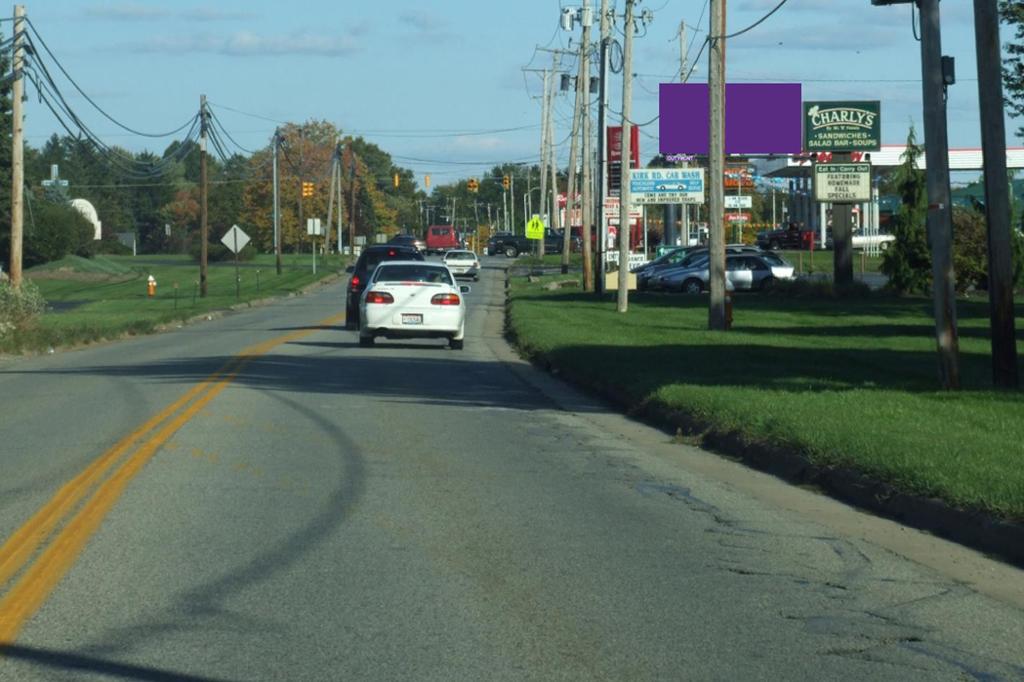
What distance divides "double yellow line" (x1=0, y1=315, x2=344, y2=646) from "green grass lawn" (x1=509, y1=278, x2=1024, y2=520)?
5373mm

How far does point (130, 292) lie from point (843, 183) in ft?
111

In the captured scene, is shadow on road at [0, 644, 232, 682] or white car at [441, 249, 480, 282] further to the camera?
white car at [441, 249, 480, 282]

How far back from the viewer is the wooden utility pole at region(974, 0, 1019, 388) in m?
17.3

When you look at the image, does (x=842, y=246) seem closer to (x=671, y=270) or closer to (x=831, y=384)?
(x=671, y=270)

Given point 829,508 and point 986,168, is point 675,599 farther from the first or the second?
point 986,168

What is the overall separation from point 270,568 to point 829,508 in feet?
14.4

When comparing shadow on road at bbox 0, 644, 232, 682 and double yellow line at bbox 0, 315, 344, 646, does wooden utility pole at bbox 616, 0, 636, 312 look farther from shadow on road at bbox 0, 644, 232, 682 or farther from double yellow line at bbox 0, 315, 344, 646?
shadow on road at bbox 0, 644, 232, 682

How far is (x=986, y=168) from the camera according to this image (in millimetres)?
17547

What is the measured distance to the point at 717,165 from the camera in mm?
31625

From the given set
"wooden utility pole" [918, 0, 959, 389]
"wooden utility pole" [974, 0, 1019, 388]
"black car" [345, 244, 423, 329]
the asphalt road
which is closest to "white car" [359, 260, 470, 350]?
"black car" [345, 244, 423, 329]

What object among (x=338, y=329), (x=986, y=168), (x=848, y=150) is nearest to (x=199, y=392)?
(x=986, y=168)

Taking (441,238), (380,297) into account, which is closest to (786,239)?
(441,238)

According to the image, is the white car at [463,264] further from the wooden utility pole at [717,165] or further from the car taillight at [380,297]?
the car taillight at [380,297]

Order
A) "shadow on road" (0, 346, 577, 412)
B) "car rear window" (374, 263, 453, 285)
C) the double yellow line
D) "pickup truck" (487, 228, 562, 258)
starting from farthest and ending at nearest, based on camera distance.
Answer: "pickup truck" (487, 228, 562, 258)
"car rear window" (374, 263, 453, 285)
"shadow on road" (0, 346, 577, 412)
the double yellow line
